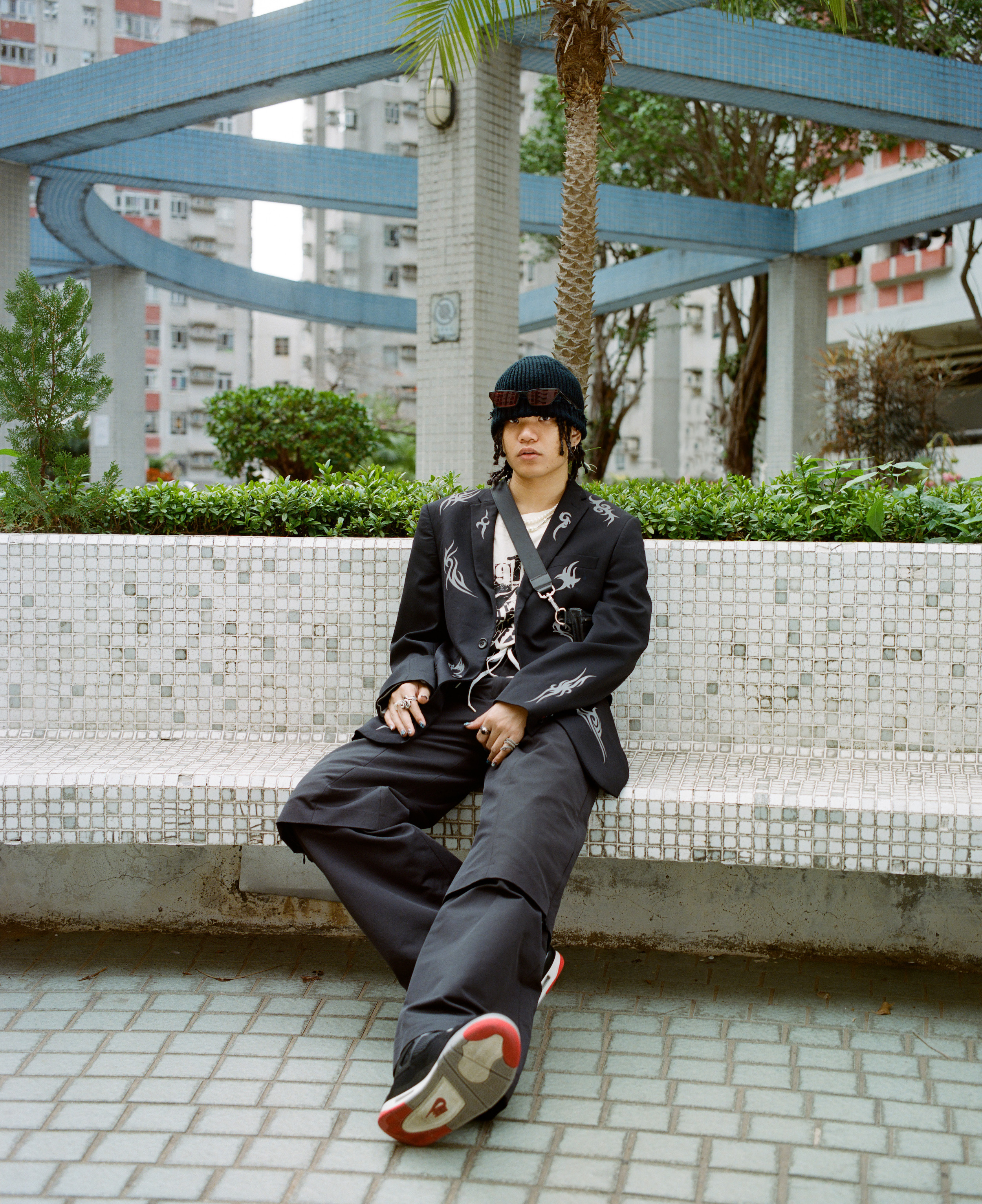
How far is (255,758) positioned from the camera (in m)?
3.67

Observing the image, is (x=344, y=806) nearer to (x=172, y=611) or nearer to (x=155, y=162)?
(x=172, y=611)

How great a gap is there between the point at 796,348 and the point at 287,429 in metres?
6.88

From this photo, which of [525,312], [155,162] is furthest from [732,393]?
[155,162]

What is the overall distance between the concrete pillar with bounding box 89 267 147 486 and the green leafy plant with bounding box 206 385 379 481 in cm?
399

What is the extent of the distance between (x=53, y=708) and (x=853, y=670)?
106 inches

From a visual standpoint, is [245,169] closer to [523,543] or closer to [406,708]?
[523,543]

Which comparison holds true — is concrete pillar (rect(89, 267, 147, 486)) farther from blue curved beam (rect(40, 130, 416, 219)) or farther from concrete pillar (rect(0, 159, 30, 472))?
blue curved beam (rect(40, 130, 416, 219))

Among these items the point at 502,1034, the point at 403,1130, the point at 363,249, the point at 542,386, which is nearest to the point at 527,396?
the point at 542,386

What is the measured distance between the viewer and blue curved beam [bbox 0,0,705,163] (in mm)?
9359

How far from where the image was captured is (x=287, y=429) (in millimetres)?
13227

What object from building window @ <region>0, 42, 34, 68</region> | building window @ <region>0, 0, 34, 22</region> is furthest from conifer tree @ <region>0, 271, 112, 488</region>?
building window @ <region>0, 42, 34, 68</region>

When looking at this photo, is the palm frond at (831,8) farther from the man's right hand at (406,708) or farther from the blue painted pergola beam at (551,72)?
the man's right hand at (406,708)

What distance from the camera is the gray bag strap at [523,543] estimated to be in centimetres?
328

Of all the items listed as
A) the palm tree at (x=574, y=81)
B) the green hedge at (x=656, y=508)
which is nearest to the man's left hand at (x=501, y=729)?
the green hedge at (x=656, y=508)
